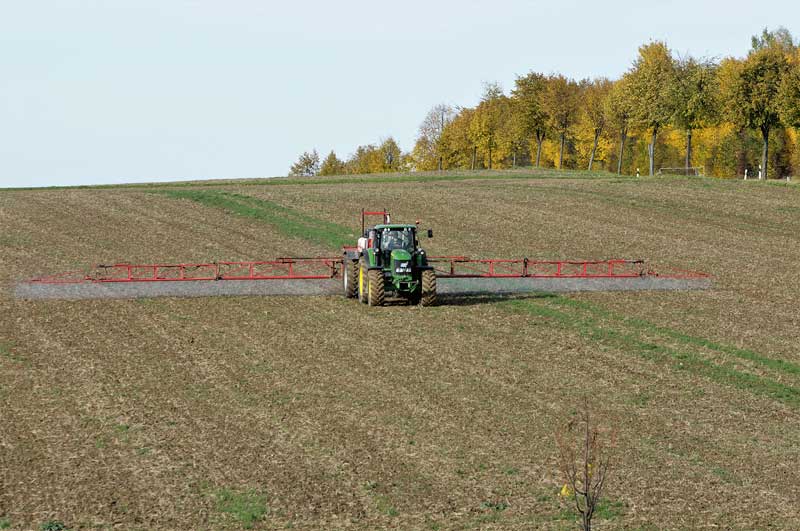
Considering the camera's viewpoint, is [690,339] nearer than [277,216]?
Yes

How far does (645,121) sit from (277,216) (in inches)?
1542

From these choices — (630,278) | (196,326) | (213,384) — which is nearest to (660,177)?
(630,278)

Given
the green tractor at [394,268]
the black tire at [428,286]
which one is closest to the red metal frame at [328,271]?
the green tractor at [394,268]

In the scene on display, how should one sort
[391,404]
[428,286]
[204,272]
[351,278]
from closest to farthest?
[391,404] → [428,286] → [351,278] → [204,272]

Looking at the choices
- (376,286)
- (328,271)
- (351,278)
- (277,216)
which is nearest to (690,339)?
(376,286)

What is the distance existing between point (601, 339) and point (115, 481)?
13.7 meters

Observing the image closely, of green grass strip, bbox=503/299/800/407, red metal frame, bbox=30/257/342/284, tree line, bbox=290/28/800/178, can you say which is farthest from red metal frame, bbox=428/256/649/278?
tree line, bbox=290/28/800/178

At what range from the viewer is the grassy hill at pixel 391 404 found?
13922 millimetres

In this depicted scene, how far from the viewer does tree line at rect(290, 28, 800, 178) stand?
75.2m

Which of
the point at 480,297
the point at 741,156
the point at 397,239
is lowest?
the point at 480,297

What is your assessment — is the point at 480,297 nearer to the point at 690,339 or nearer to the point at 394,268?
the point at 394,268

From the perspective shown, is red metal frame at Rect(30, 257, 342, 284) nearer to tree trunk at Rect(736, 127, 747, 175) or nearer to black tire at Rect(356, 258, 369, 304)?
black tire at Rect(356, 258, 369, 304)

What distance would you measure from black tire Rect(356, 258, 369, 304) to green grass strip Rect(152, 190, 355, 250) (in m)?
11.5

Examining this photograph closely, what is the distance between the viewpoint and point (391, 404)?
61.3 feet
